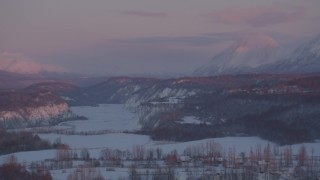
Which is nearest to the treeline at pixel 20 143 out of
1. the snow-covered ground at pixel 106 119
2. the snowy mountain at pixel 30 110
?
the snow-covered ground at pixel 106 119

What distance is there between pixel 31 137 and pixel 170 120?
18.4 metres

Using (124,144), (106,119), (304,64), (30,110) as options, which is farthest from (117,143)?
(304,64)

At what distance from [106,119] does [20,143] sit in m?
41.8

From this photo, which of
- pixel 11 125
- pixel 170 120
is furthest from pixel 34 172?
pixel 11 125

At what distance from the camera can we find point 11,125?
9512cm

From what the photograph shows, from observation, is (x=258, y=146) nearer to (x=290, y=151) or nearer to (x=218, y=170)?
(x=290, y=151)

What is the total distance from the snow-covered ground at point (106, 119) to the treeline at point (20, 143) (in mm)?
20695

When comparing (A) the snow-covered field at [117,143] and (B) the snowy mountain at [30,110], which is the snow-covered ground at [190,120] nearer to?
(A) the snow-covered field at [117,143]

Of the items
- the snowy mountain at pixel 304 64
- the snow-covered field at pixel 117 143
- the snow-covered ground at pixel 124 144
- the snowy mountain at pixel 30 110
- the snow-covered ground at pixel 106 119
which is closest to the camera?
the snow-covered field at pixel 117 143

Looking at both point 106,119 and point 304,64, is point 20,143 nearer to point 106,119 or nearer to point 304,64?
point 106,119

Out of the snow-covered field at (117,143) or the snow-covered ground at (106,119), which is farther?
the snow-covered ground at (106,119)

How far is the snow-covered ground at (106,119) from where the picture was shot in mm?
92312

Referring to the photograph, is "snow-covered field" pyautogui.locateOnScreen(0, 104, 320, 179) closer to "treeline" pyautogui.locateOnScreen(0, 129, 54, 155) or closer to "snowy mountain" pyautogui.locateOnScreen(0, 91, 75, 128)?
"treeline" pyautogui.locateOnScreen(0, 129, 54, 155)

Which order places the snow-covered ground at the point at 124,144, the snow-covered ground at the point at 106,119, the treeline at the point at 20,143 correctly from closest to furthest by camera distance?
the snow-covered ground at the point at 124,144
the treeline at the point at 20,143
the snow-covered ground at the point at 106,119
